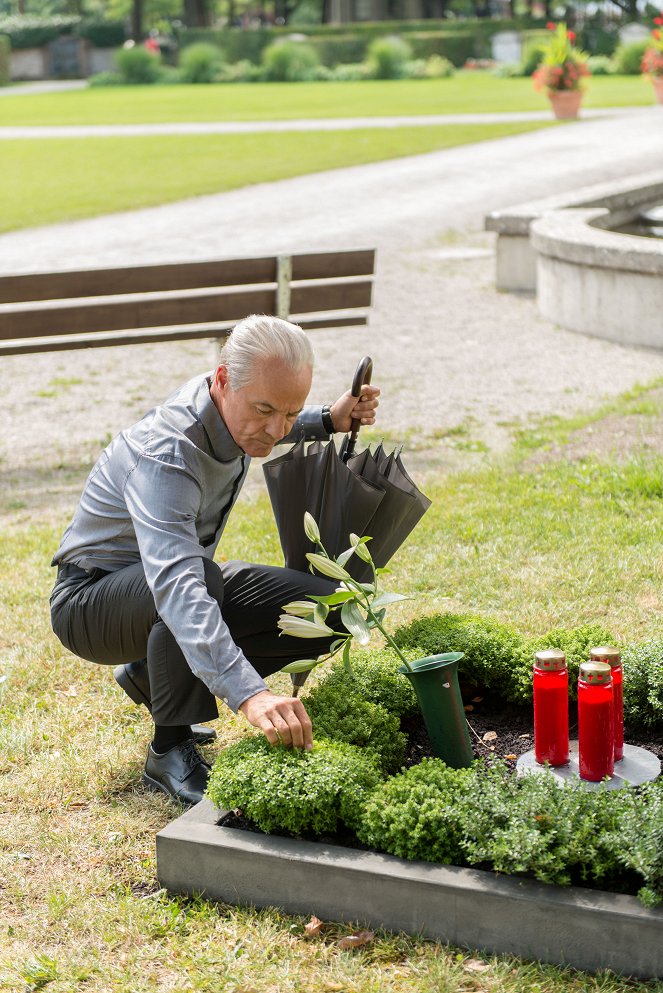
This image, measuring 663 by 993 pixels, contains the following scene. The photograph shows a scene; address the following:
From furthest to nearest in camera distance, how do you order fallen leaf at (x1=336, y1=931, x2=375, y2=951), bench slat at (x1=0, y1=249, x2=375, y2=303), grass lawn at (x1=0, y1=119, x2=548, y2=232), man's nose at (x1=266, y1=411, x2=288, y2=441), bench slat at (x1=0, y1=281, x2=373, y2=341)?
grass lawn at (x1=0, y1=119, x2=548, y2=232) < bench slat at (x1=0, y1=281, x2=373, y2=341) < bench slat at (x1=0, y1=249, x2=375, y2=303) < man's nose at (x1=266, y1=411, x2=288, y2=441) < fallen leaf at (x1=336, y1=931, x2=375, y2=951)

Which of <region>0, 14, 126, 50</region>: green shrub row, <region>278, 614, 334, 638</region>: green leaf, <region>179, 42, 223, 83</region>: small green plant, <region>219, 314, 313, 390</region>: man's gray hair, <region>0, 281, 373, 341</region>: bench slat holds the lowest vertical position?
<region>278, 614, 334, 638</region>: green leaf

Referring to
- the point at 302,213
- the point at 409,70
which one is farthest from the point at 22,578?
the point at 409,70

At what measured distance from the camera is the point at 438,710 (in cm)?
296

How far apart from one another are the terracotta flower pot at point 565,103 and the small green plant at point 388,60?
842 inches

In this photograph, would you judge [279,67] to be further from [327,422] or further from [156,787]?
[156,787]

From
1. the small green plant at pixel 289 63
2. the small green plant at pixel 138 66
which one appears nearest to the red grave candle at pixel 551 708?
the small green plant at pixel 289 63

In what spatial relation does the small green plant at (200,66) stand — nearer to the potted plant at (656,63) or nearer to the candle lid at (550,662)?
the potted plant at (656,63)

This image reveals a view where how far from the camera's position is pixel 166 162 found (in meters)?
20.2

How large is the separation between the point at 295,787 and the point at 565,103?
2424cm

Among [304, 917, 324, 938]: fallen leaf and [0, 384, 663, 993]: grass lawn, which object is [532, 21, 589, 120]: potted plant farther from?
[304, 917, 324, 938]: fallen leaf

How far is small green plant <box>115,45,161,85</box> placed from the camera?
49812 millimetres

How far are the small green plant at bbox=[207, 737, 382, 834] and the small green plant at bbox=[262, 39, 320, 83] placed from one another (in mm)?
46118

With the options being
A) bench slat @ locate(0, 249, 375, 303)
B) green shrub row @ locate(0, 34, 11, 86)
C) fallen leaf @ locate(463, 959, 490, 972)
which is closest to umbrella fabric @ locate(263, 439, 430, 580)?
fallen leaf @ locate(463, 959, 490, 972)

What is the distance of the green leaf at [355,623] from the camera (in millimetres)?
2824
